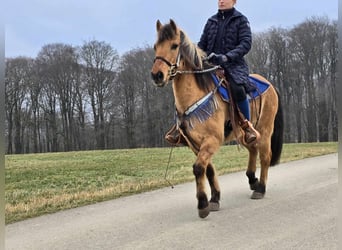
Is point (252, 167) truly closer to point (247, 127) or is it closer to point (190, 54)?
point (247, 127)

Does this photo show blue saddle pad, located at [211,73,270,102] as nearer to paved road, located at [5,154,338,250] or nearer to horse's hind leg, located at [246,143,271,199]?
horse's hind leg, located at [246,143,271,199]

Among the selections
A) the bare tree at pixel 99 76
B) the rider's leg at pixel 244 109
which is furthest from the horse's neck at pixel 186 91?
the bare tree at pixel 99 76

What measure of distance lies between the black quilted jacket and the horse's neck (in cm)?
62

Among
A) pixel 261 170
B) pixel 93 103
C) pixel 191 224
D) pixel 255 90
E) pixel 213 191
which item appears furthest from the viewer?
pixel 93 103

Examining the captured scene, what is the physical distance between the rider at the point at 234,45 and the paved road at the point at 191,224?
110cm

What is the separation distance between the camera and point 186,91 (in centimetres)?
490

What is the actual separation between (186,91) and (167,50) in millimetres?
619

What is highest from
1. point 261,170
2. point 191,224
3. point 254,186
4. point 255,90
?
point 255,90

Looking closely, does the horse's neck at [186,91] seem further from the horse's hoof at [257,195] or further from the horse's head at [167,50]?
the horse's hoof at [257,195]

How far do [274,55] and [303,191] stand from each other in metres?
31.2

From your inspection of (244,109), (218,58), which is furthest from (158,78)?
(244,109)

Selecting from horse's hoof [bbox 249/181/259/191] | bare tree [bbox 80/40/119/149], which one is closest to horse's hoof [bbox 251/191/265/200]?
horse's hoof [bbox 249/181/259/191]

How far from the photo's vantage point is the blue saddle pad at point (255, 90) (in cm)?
517

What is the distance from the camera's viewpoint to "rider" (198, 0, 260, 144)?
5262 mm
